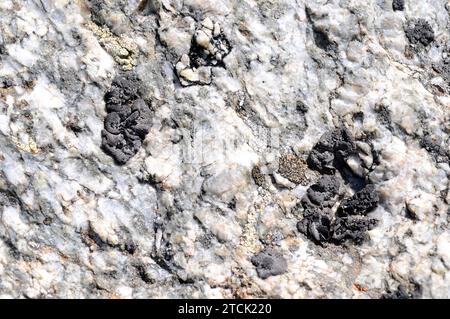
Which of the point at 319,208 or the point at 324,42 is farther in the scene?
the point at 324,42

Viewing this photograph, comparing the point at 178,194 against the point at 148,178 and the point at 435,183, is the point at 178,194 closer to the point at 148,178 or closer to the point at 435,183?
the point at 148,178

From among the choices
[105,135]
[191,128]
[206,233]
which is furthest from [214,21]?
[206,233]

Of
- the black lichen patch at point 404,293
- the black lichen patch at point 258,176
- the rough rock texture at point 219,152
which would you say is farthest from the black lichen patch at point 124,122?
the black lichen patch at point 404,293

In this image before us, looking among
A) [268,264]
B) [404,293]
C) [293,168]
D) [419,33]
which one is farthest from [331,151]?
[419,33]

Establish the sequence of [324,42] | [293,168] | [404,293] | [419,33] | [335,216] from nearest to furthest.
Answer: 1. [404,293]
2. [335,216]
3. [293,168]
4. [324,42]
5. [419,33]

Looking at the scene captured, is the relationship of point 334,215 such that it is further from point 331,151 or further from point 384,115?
point 384,115
